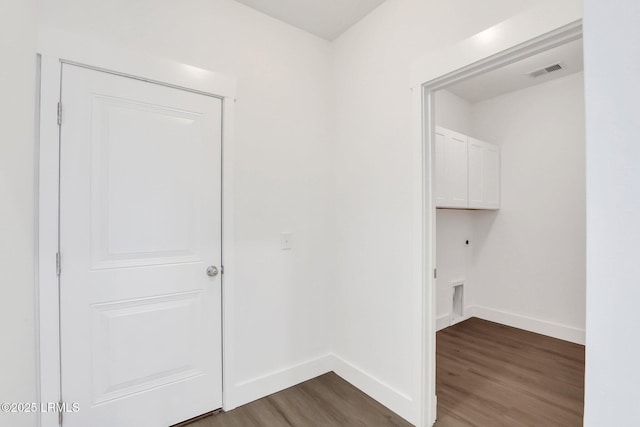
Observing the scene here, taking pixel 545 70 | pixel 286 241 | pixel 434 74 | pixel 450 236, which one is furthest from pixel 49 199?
pixel 545 70

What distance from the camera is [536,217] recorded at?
11.3 feet

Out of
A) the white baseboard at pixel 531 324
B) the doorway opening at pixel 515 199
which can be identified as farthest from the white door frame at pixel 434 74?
the white baseboard at pixel 531 324

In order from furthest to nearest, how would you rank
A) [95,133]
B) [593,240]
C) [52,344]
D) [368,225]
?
1. [368,225]
2. [95,133]
3. [52,344]
4. [593,240]

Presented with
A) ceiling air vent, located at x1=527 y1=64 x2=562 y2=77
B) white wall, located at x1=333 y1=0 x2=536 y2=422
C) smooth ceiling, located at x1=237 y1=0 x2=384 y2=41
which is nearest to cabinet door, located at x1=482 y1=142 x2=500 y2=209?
ceiling air vent, located at x1=527 y1=64 x2=562 y2=77

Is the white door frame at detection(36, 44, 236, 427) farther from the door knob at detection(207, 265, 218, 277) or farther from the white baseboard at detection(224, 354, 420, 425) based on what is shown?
the white baseboard at detection(224, 354, 420, 425)

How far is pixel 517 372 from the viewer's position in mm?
2523

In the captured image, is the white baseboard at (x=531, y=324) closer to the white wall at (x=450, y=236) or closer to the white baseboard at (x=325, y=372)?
the white wall at (x=450, y=236)

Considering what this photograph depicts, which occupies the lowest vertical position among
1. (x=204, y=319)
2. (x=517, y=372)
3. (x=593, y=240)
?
(x=517, y=372)

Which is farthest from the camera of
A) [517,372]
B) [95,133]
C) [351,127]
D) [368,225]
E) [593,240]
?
[517,372]

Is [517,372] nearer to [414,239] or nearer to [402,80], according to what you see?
[414,239]

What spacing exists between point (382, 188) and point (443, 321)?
2.27 m

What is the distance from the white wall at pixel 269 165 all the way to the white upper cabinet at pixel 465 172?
1272 mm

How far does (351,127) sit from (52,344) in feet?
7.32

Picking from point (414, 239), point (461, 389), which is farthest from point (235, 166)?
point (461, 389)
